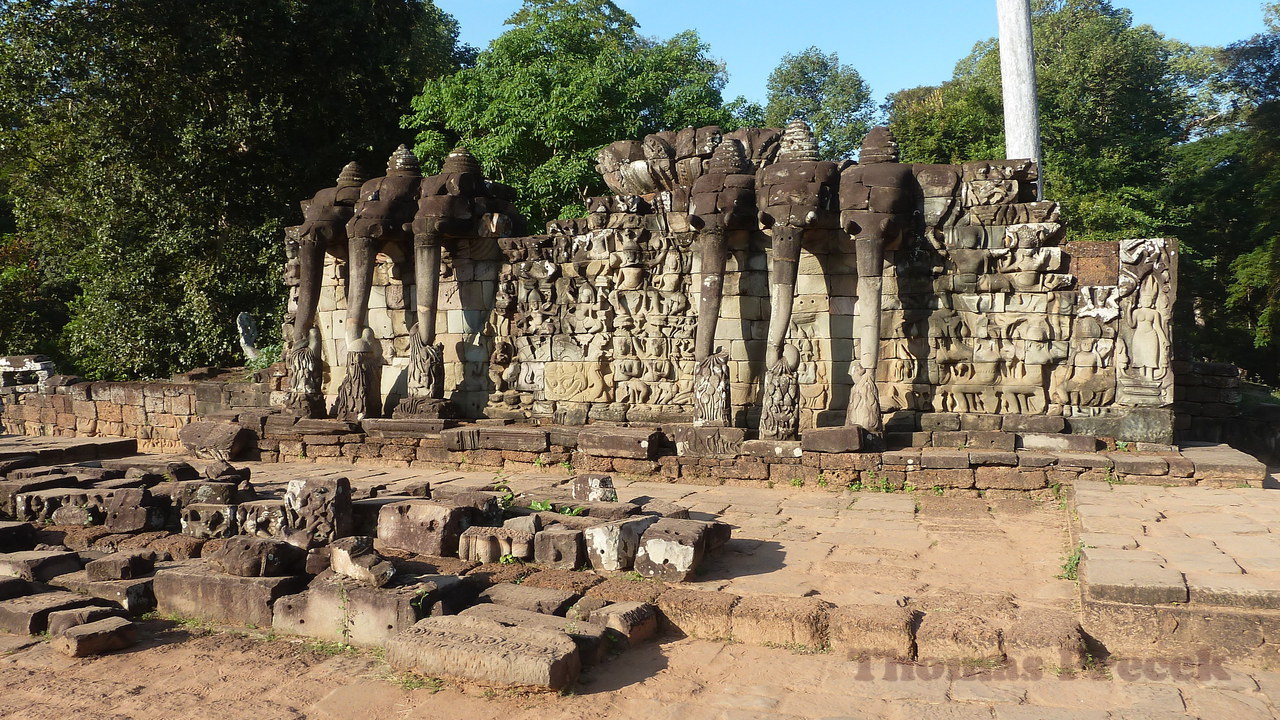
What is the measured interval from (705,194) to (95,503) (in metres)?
6.24

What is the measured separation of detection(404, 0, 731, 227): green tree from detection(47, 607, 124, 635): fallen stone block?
40.3ft

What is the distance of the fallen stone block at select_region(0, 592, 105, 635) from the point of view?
4926 mm

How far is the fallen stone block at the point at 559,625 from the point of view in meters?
4.23

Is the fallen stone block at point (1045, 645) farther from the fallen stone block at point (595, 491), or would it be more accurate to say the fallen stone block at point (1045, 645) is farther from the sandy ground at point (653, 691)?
the fallen stone block at point (595, 491)

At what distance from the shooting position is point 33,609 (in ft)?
16.3

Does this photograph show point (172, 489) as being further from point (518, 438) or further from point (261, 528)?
point (518, 438)

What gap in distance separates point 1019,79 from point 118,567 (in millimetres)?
13174

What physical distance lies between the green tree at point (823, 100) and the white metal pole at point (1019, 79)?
1667cm

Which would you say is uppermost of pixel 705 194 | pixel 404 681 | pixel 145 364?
pixel 705 194

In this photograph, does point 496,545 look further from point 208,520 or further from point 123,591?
point 208,520

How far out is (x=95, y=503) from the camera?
23.2ft

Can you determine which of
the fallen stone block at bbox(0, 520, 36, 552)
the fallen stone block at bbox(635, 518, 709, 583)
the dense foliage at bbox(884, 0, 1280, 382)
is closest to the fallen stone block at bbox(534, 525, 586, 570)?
the fallen stone block at bbox(635, 518, 709, 583)

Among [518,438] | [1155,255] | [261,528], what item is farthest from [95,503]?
[1155,255]

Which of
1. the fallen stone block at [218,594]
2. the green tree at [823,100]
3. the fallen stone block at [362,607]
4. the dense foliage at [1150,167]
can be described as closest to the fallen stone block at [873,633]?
the fallen stone block at [362,607]
